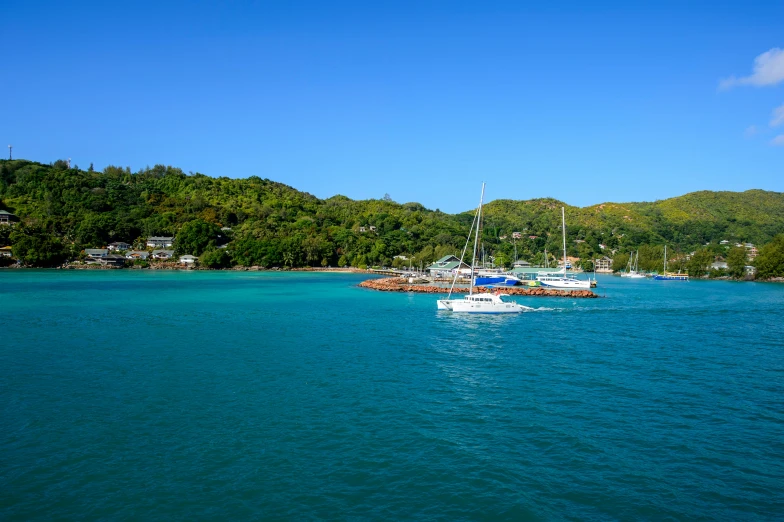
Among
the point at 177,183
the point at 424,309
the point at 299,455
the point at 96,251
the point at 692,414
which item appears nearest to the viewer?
the point at 299,455

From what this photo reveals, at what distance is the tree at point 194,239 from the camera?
86.8 metres

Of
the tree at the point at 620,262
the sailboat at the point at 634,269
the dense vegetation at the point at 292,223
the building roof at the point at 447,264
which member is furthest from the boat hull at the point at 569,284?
the tree at the point at 620,262

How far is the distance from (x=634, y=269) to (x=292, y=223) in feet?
215

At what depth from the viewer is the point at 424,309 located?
110ft

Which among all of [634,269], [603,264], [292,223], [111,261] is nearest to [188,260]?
[111,261]

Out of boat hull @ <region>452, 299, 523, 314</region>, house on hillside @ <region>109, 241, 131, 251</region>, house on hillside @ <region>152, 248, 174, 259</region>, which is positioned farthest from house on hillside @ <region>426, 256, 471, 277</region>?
house on hillside @ <region>109, 241, 131, 251</region>

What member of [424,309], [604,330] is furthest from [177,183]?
[604,330]

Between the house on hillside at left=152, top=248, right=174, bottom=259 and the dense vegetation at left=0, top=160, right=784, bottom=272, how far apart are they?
187cm

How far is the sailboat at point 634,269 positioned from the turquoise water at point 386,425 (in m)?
67.0

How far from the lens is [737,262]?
75.3m

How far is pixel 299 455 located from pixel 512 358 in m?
10.4

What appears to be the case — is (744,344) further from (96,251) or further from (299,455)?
(96,251)

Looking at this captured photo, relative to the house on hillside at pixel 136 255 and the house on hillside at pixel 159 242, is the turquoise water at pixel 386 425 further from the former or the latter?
the house on hillside at pixel 159 242

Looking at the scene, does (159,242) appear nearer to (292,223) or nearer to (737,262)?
(292,223)
